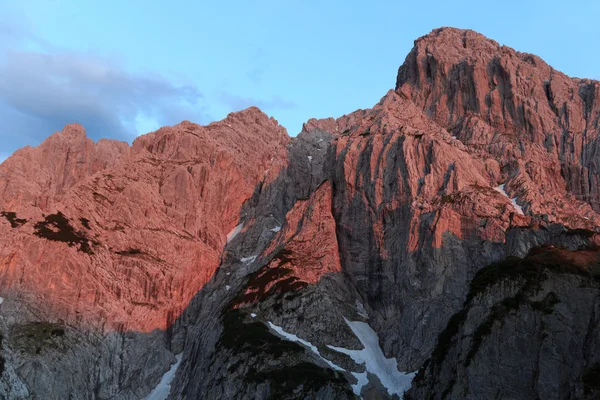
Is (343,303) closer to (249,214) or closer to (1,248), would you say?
(249,214)

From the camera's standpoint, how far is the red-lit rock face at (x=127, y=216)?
10712cm

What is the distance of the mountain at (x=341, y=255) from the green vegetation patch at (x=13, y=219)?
45 cm

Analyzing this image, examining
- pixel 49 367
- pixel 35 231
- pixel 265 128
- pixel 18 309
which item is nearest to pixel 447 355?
pixel 49 367

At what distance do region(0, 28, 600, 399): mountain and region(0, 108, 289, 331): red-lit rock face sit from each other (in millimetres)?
400

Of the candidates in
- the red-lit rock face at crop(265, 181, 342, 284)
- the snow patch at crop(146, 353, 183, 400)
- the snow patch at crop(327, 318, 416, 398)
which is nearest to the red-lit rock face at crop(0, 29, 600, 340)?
the red-lit rock face at crop(265, 181, 342, 284)

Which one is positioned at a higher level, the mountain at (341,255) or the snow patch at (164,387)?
the mountain at (341,255)

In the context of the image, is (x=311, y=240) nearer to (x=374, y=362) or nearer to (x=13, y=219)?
(x=374, y=362)


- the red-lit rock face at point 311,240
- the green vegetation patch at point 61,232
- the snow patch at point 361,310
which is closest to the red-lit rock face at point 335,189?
the red-lit rock face at point 311,240

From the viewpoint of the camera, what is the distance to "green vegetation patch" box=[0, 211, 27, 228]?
11114cm

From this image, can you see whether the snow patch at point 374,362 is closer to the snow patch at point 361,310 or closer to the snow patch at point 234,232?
the snow patch at point 361,310

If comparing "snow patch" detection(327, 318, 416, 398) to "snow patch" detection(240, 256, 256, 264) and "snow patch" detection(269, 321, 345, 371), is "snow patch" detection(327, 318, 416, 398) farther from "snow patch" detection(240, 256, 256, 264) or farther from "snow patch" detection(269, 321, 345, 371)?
"snow patch" detection(240, 256, 256, 264)

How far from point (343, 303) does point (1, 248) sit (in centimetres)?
5902

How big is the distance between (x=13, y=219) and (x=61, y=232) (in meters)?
8.82

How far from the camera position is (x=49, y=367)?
95.5 metres
